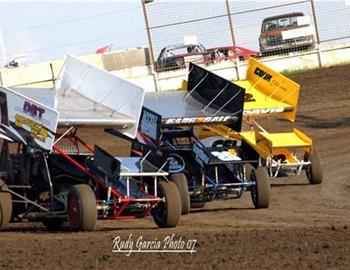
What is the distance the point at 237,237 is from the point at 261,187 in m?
4.15

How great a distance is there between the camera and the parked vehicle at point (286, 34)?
29.1 m

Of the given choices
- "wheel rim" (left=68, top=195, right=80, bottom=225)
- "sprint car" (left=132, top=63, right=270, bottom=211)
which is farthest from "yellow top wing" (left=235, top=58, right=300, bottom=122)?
"wheel rim" (left=68, top=195, right=80, bottom=225)

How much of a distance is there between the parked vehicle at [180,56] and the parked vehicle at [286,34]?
1.88 metres

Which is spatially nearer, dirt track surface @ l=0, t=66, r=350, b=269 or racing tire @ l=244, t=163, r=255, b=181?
dirt track surface @ l=0, t=66, r=350, b=269

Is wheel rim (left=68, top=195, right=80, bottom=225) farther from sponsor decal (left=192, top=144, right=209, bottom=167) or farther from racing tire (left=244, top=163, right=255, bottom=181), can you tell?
racing tire (left=244, top=163, right=255, bottom=181)

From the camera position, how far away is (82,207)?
1085cm

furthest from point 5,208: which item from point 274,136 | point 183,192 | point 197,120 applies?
point 274,136

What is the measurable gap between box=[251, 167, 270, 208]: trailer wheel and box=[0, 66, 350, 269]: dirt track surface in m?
0.17

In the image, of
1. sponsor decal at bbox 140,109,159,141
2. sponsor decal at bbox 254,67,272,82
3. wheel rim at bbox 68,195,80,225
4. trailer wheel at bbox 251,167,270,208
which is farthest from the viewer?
sponsor decal at bbox 254,67,272,82

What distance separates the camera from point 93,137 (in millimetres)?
24422

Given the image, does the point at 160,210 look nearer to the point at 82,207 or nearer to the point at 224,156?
the point at 82,207

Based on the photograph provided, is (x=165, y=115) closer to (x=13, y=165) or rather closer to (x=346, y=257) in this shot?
(x=13, y=165)

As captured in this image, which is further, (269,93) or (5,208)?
(269,93)
